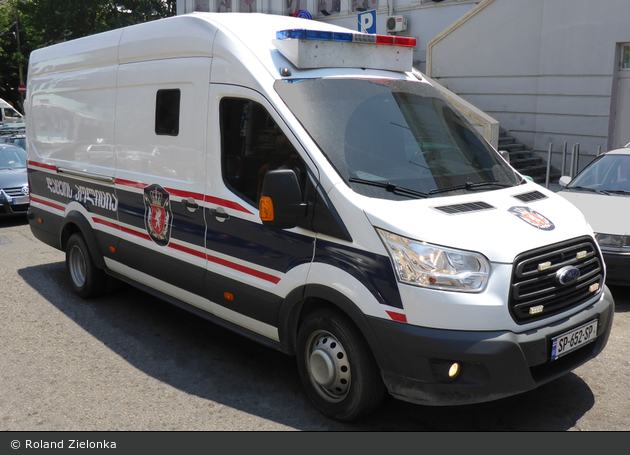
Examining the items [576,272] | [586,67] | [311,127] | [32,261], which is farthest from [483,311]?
[586,67]

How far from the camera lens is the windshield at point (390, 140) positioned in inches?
151

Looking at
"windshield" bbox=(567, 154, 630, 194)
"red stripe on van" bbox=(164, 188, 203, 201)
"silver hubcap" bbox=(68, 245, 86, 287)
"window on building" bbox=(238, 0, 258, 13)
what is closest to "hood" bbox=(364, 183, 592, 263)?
"red stripe on van" bbox=(164, 188, 203, 201)

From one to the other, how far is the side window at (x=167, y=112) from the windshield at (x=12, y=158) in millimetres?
8678

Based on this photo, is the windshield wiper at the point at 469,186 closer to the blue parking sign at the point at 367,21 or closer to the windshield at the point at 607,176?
the windshield at the point at 607,176

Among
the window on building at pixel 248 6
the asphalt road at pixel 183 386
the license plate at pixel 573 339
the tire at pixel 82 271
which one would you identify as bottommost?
the asphalt road at pixel 183 386

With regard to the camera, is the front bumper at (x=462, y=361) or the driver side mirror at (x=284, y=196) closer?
the front bumper at (x=462, y=361)

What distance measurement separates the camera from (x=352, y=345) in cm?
369

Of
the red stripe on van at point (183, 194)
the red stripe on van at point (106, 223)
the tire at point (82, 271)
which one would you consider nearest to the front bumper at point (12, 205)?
the tire at point (82, 271)

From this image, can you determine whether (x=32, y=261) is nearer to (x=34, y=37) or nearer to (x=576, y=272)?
(x=576, y=272)

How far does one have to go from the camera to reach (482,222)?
3541 millimetres

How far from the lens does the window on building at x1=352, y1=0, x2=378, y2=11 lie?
862 inches

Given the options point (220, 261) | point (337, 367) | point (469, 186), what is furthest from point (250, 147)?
point (337, 367)

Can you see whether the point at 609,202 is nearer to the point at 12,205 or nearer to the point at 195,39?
the point at 195,39
